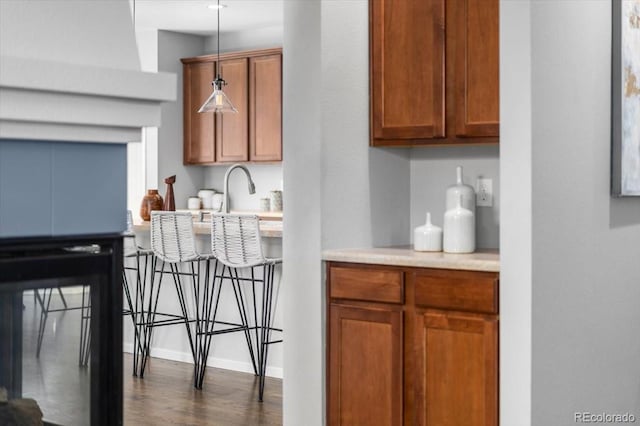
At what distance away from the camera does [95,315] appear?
5.51 feet

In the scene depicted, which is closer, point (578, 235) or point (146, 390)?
point (578, 235)

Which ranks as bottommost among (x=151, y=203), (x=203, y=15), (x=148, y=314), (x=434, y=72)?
(x=148, y=314)

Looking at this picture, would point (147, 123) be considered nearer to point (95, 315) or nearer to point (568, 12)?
point (95, 315)

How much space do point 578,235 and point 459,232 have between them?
48 cm

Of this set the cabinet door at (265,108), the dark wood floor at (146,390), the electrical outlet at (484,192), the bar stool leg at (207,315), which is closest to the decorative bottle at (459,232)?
the electrical outlet at (484,192)

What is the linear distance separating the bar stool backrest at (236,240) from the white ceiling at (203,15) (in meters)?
2.63

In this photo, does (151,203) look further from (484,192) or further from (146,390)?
(484,192)

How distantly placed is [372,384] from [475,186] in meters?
1.01

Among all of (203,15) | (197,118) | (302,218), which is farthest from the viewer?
(197,118)

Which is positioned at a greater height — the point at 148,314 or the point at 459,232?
the point at 459,232

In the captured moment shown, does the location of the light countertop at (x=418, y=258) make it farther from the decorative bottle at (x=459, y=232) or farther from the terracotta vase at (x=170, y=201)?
the terracotta vase at (x=170, y=201)

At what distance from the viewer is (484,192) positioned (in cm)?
372

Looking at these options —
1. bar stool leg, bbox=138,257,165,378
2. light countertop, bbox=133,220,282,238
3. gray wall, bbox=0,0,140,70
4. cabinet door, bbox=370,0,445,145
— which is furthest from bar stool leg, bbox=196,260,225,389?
gray wall, bbox=0,0,140,70

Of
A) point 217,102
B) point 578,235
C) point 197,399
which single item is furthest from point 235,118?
point 578,235
